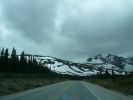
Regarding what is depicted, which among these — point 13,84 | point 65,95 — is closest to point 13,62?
point 13,84

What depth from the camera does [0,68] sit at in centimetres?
11375

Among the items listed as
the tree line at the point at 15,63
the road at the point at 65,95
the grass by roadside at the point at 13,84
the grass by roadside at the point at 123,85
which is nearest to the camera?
the road at the point at 65,95

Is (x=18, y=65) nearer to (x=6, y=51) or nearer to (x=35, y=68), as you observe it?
(x=6, y=51)

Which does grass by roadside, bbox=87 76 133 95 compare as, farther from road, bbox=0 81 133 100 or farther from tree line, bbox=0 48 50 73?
tree line, bbox=0 48 50 73

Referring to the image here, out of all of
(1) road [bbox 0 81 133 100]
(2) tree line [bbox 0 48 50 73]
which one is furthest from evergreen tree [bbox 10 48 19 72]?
(1) road [bbox 0 81 133 100]

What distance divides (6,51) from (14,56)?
25.6 ft

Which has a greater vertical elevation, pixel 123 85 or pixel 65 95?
pixel 123 85

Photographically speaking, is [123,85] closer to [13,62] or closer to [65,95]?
[65,95]

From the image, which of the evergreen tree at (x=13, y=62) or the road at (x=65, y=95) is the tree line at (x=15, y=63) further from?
the road at (x=65, y=95)

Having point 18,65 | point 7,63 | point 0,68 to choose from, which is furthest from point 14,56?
point 0,68

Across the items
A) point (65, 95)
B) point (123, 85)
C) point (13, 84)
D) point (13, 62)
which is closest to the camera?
point (65, 95)

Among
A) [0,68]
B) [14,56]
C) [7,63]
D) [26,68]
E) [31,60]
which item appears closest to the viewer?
[0,68]

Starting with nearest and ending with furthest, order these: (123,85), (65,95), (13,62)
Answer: (65,95) < (123,85) < (13,62)

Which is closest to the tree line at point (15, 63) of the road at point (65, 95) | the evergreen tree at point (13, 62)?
the evergreen tree at point (13, 62)
